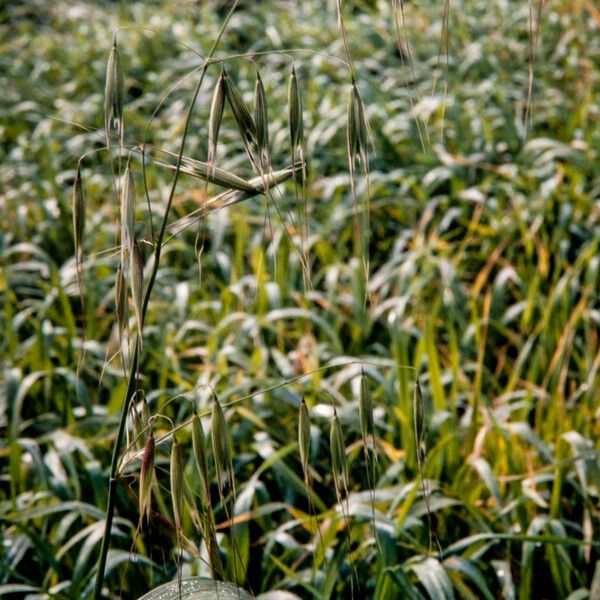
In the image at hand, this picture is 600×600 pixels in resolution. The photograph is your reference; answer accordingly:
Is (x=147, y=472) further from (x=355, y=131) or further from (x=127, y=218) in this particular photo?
(x=355, y=131)

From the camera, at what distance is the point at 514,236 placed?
274cm

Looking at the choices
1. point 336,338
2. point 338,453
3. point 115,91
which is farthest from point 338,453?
point 336,338

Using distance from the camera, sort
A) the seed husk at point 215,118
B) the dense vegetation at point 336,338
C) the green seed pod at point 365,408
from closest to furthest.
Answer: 1. the seed husk at point 215,118
2. the green seed pod at point 365,408
3. the dense vegetation at point 336,338

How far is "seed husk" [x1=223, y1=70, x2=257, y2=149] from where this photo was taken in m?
0.80

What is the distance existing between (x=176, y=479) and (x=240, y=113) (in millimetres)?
350

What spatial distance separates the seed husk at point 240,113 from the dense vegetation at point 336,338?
0.11 ft

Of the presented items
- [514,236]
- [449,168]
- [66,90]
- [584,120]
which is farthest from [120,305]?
[66,90]

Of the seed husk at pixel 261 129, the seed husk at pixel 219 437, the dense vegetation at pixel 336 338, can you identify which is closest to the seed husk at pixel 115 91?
the dense vegetation at pixel 336 338

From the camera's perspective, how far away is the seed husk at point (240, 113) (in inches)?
31.6

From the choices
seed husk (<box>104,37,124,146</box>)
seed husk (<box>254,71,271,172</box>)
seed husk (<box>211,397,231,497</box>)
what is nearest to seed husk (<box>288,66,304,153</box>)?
seed husk (<box>254,71,271,172</box>)

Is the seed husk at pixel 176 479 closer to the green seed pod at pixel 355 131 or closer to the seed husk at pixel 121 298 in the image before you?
the seed husk at pixel 121 298

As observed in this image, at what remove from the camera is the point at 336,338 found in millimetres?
2281

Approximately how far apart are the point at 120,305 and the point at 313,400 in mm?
1233

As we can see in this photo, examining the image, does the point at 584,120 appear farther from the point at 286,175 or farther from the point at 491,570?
the point at 286,175
